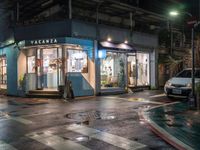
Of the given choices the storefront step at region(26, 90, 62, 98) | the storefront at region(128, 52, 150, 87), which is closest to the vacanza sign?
the storefront step at region(26, 90, 62, 98)

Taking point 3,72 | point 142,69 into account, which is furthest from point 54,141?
point 142,69

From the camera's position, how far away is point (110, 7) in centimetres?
2259

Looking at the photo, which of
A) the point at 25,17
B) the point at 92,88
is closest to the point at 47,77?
the point at 92,88

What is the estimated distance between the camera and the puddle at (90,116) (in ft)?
38.0

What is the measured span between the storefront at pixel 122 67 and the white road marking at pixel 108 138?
12.0 metres

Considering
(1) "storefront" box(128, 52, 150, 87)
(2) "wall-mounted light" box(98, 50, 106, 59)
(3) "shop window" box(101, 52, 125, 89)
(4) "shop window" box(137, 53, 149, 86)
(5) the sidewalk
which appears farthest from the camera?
(4) "shop window" box(137, 53, 149, 86)

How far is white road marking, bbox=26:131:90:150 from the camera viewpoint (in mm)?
7672

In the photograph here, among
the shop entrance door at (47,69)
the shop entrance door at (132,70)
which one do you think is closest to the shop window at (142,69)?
the shop entrance door at (132,70)

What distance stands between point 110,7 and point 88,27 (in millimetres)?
2833

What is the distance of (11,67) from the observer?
2297 centimetres

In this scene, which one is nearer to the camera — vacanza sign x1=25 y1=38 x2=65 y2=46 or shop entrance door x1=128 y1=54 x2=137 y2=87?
vacanza sign x1=25 y1=38 x2=65 y2=46

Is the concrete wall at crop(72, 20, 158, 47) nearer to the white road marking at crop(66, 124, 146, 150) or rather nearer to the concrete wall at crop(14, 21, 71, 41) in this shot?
the concrete wall at crop(14, 21, 71, 41)

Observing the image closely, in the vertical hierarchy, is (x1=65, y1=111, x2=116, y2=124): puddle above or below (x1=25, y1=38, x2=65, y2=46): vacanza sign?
below

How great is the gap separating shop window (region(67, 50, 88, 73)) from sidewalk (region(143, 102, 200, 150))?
26.3 feet
